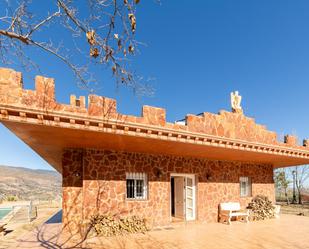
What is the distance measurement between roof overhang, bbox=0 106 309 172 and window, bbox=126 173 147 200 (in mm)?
1032

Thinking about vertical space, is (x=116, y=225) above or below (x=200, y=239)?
above

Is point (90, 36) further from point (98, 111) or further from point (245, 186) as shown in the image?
point (245, 186)

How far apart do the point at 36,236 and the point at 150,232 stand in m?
3.89

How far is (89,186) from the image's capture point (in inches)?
401

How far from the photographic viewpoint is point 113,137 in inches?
355

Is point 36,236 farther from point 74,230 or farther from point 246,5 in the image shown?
point 246,5

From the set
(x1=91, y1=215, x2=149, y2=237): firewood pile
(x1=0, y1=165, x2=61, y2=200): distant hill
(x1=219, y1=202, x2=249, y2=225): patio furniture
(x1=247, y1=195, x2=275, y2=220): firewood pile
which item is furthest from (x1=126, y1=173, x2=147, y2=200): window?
(x1=0, y1=165, x2=61, y2=200): distant hill

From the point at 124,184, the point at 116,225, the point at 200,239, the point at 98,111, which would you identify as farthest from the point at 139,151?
the point at 200,239

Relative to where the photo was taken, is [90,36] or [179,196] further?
[179,196]

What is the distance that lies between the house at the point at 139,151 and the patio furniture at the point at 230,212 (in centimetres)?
32

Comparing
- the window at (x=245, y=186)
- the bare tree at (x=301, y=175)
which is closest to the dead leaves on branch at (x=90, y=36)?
the window at (x=245, y=186)

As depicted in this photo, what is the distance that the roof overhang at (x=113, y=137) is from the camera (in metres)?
7.49

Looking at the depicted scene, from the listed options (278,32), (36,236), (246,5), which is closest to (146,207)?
(36,236)

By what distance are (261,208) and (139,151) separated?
754cm
